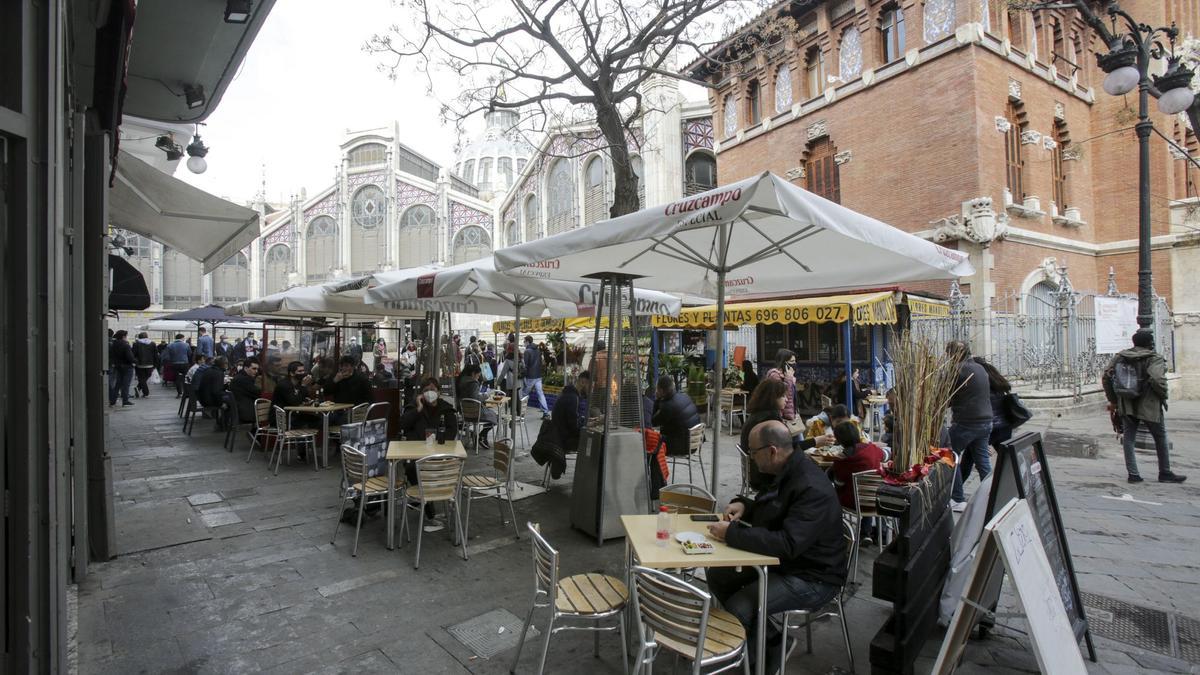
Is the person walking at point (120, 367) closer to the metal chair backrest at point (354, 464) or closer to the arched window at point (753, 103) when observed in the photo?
the metal chair backrest at point (354, 464)

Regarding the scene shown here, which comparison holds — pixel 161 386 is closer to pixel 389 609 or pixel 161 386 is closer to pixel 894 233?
pixel 389 609

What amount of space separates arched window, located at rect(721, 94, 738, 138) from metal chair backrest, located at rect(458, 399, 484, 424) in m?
16.1

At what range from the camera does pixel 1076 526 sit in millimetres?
5645

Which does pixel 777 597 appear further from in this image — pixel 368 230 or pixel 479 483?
pixel 368 230

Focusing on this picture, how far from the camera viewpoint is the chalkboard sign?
3.01m

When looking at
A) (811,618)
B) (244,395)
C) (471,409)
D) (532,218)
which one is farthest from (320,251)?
(811,618)

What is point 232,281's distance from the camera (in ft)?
152

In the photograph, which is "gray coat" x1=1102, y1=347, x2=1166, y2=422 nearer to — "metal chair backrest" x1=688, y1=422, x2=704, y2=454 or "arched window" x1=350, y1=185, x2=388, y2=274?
"metal chair backrest" x1=688, y1=422, x2=704, y2=454

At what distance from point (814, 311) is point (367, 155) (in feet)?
147

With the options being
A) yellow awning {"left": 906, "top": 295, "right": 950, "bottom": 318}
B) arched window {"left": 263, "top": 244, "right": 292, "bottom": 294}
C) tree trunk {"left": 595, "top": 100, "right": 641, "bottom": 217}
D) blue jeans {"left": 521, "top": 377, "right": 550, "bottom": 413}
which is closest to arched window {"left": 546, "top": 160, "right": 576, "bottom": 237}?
blue jeans {"left": 521, "top": 377, "right": 550, "bottom": 413}

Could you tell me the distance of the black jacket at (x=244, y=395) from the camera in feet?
29.6

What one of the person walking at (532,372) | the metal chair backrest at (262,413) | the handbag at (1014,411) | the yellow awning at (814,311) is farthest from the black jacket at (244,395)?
the handbag at (1014,411)

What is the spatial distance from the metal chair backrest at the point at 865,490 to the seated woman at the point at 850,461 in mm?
72

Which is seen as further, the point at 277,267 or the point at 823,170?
the point at 277,267
